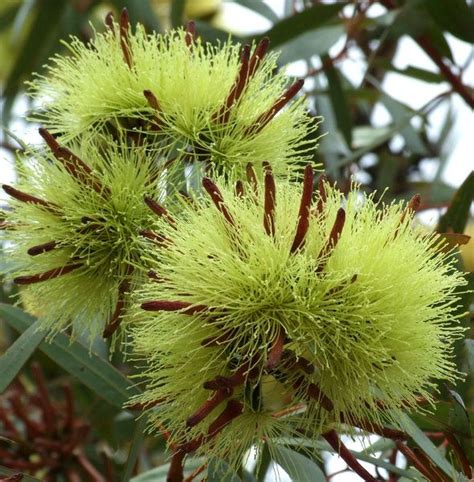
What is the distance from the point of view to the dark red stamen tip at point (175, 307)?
875 millimetres

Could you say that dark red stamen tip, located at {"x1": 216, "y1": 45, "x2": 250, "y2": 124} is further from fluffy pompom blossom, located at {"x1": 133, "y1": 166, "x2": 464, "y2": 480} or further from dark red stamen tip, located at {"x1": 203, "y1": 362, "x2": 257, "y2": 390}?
dark red stamen tip, located at {"x1": 203, "y1": 362, "x2": 257, "y2": 390}

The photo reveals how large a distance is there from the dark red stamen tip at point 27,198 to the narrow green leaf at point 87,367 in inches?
11.2

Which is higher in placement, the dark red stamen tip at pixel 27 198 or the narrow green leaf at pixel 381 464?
the dark red stamen tip at pixel 27 198

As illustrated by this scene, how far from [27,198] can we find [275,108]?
302mm

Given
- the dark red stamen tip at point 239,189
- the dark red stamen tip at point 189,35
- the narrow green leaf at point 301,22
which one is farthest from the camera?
the narrow green leaf at point 301,22

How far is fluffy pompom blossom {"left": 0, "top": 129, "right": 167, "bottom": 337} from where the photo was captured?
108cm

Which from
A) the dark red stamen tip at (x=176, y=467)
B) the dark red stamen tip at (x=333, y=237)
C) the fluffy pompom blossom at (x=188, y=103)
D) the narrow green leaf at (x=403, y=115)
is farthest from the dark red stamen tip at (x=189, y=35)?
the narrow green leaf at (x=403, y=115)

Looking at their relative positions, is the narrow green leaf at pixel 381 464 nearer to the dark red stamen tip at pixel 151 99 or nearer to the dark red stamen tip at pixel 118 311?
the dark red stamen tip at pixel 118 311

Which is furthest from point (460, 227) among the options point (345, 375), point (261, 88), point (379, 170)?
point (379, 170)

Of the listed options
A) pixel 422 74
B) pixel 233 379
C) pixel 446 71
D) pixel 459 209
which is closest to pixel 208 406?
pixel 233 379

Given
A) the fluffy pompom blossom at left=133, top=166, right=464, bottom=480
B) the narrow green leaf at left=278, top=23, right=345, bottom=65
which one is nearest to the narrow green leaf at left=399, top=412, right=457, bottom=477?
the fluffy pompom blossom at left=133, top=166, right=464, bottom=480

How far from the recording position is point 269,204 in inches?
36.1

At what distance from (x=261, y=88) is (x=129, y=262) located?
292 mm

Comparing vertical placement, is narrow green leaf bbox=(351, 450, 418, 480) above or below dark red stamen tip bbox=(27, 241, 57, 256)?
below
